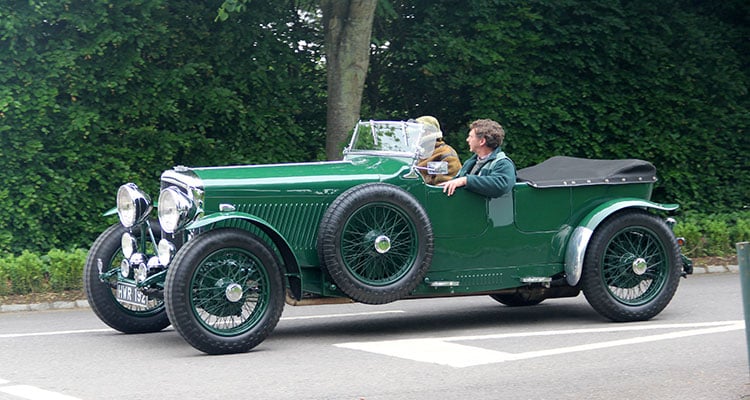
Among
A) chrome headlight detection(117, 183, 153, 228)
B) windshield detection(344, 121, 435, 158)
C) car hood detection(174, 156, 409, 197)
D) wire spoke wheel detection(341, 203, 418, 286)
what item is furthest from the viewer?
windshield detection(344, 121, 435, 158)

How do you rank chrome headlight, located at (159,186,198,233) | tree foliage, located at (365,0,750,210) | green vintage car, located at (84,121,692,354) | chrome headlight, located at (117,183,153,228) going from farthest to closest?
tree foliage, located at (365,0,750,210)
chrome headlight, located at (117,183,153,228)
chrome headlight, located at (159,186,198,233)
green vintage car, located at (84,121,692,354)

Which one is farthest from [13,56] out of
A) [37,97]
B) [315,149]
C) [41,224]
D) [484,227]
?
[484,227]

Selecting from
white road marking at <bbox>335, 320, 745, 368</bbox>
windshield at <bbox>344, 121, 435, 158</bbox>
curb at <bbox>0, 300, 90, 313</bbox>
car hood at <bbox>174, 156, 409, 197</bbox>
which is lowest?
curb at <bbox>0, 300, 90, 313</bbox>

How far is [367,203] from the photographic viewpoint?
8453mm

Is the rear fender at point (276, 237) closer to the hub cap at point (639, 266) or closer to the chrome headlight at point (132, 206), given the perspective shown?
the chrome headlight at point (132, 206)

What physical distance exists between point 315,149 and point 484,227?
250 inches

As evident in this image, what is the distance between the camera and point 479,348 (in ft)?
26.6

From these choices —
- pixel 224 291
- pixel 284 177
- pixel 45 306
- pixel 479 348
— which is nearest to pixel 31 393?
pixel 224 291

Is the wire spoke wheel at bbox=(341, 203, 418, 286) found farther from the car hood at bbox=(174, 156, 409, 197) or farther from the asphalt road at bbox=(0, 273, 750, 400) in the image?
the asphalt road at bbox=(0, 273, 750, 400)

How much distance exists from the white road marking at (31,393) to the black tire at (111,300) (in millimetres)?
2036

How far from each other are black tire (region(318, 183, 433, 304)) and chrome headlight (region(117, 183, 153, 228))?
4.71 feet

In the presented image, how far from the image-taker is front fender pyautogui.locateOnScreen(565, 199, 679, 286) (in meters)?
9.18

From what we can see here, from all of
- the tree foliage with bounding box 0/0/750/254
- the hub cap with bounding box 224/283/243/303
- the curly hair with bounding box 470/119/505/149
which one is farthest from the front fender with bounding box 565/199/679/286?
the tree foliage with bounding box 0/0/750/254

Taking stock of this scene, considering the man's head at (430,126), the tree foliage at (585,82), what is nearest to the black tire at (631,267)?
the man's head at (430,126)
